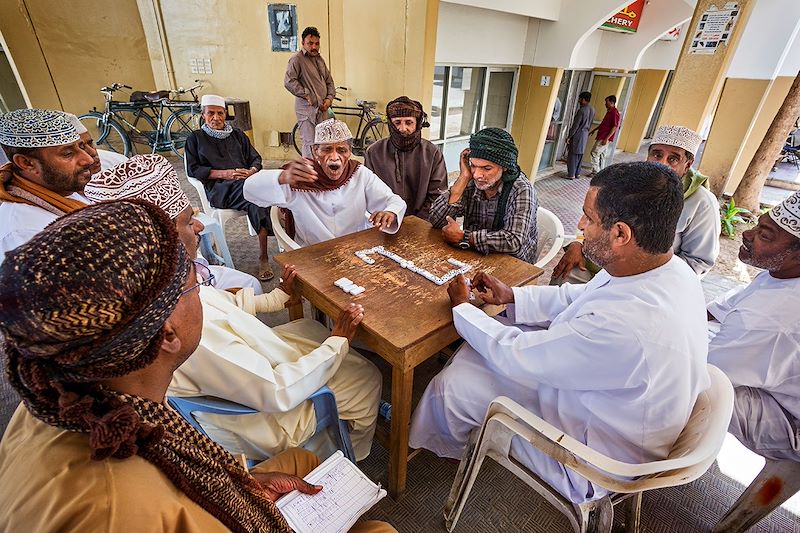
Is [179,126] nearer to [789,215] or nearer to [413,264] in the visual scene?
[413,264]

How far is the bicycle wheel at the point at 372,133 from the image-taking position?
6927mm

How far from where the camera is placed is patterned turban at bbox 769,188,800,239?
1.74 metres

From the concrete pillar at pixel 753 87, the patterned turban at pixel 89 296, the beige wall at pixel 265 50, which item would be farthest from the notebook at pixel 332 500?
the concrete pillar at pixel 753 87

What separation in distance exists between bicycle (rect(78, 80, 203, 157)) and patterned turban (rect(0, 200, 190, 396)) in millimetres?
7848

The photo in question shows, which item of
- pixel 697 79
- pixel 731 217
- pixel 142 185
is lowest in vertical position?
pixel 731 217

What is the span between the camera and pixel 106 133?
282 inches

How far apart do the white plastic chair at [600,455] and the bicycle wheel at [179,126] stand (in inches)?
309

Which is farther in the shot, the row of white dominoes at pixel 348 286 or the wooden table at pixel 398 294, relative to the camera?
the row of white dominoes at pixel 348 286

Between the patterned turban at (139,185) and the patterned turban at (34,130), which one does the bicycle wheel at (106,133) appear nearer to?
the patterned turban at (34,130)

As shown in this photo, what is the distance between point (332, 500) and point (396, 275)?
1111mm

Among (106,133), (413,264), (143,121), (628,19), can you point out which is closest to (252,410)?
(413,264)

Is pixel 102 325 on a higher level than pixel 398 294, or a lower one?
higher

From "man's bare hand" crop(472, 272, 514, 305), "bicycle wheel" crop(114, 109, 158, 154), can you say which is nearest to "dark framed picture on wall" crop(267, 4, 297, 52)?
"bicycle wheel" crop(114, 109, 158, 154)

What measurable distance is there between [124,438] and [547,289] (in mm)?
1973
